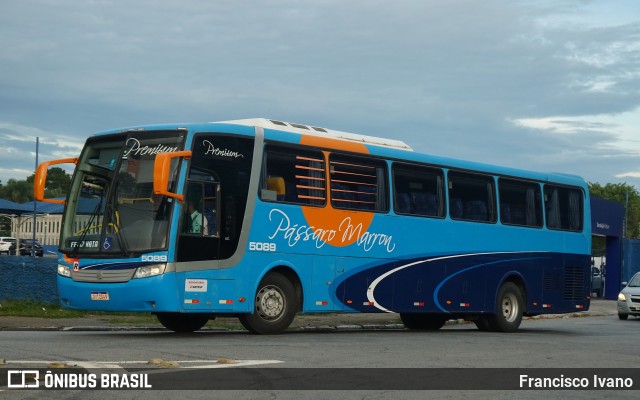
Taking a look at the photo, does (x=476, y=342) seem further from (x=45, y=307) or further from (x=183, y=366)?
(x=45, y=307)

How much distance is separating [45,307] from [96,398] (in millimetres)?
16755

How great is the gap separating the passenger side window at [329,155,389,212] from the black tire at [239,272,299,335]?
1.96m

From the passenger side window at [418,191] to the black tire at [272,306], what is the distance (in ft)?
11.2

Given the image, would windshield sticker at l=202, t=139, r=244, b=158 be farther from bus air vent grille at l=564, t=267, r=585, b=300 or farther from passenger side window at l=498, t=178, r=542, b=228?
bus air vent grille at l=564, t=267, r=585, b=300

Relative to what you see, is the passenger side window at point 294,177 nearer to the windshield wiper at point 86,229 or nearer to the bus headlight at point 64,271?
the windshield wiper at point 86,229

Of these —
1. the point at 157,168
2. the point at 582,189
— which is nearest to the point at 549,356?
the point at 157,168

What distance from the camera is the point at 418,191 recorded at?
70.2 feet

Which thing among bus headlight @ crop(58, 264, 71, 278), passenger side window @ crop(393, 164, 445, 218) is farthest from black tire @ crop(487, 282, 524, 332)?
bus headlight @ crop(58, 264, 71, 278)

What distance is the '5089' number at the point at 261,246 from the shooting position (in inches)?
703

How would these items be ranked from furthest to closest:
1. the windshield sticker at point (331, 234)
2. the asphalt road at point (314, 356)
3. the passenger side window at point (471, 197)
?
the passenger side window at point (471, 197), the windshield sticker at point (331, 234), the asphalt road at point (314, 356)

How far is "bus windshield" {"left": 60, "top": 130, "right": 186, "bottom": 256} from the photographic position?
16703 mm

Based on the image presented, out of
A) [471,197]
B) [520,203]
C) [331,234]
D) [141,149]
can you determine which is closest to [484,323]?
[520,203]

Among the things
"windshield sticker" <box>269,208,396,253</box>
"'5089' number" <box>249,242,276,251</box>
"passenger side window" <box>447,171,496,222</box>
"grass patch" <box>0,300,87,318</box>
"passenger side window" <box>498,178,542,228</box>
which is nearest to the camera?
"'5089' number" <box>249,242,276,251</box>

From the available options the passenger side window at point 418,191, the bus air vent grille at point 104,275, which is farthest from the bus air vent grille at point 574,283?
the bus air vent grille at point 104,275
